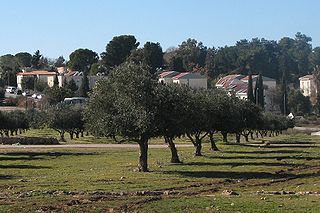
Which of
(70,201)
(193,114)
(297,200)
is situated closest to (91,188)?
(70,201)

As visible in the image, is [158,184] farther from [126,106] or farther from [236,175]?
[126,106]

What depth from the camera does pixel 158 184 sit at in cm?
3956

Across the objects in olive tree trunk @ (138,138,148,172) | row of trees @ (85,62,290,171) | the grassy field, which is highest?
row of trees @ (85,62,290,171)

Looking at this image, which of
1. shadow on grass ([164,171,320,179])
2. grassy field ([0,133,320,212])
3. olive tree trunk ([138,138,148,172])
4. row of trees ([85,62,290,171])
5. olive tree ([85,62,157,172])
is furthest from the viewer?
olive tree trunk ([138,138,148,172])

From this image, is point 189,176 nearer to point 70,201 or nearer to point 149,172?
point 149,172

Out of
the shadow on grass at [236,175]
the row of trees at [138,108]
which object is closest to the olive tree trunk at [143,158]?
the row of trees at [138,108]

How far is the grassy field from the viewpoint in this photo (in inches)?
1127

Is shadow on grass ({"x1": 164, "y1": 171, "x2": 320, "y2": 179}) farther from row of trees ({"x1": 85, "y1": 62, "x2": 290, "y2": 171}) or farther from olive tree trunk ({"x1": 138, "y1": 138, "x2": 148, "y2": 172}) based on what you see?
row of trees ({"x1": 85, "y1": 62, "x2": 290, "y2": 171})

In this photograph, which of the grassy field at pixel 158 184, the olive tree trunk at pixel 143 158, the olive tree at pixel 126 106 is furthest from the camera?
the olive tree trunk at pixel 143 158

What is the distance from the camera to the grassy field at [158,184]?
28625 mm

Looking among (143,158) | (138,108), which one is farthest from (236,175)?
(138,108)

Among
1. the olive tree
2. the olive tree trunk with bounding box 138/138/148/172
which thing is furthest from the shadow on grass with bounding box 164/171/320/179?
the olive tree

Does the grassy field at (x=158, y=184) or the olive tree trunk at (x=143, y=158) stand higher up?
the olive tree trunk at (x=143, y=158)

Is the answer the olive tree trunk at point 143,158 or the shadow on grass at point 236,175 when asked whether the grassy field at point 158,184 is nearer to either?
the shadow on grass at point 236,175
